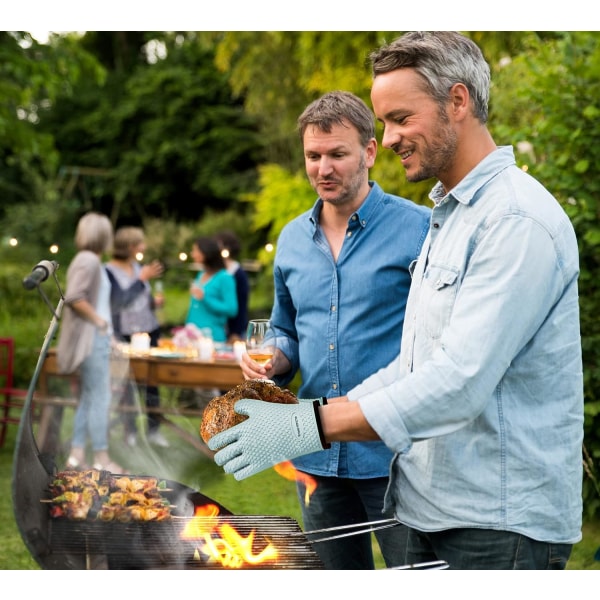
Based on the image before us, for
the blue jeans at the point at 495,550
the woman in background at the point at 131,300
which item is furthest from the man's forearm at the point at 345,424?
the woman in background at the point at 131,300

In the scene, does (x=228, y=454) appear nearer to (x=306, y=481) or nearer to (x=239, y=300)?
(x=306, y=481)

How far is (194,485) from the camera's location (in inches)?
168

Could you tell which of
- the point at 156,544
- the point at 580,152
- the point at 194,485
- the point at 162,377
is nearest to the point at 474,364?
the point at 156,544

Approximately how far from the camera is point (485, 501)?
2.09 meters

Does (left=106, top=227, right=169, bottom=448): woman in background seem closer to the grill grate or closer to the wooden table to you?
the wooden table

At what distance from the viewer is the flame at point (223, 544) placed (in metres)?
2.42

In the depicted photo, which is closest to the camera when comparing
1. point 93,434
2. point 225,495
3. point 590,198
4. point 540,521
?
point 540,521

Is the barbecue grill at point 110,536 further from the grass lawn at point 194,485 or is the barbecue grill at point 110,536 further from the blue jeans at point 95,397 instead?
the blue jeans at point 95,397

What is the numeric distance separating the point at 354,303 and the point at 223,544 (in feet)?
3.12

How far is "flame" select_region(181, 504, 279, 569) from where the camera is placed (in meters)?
2.42

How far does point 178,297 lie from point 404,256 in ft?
57.4

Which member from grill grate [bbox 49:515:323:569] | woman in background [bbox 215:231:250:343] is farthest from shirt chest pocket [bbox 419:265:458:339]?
woman in background [bbox 215:231:250:343]
